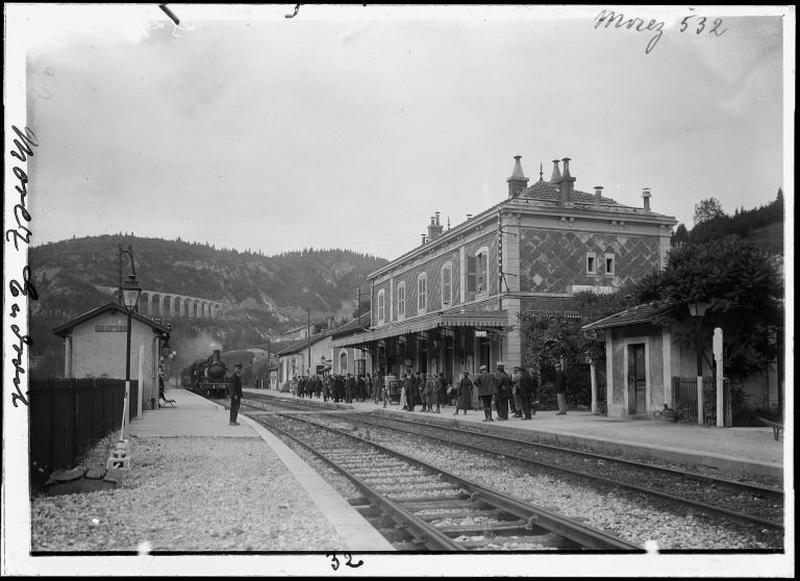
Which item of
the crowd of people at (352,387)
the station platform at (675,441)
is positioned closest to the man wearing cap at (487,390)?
the station platform at (675,441)

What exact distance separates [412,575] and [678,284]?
40.0ft

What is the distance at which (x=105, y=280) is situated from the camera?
Result: 18828mm

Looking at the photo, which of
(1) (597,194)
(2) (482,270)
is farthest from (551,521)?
(1) (597,194)

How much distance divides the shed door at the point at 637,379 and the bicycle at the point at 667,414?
869 mm

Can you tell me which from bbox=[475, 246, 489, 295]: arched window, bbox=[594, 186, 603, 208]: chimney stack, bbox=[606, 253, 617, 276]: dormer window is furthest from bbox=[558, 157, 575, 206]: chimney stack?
bbox=[475, 246, 489, 295]: arched window

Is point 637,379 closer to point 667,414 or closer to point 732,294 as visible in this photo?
point 667,414

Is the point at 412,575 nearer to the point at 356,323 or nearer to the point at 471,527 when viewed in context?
the point at 471,527

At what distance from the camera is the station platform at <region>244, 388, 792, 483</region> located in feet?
31.8

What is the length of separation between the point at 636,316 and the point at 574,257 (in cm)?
967

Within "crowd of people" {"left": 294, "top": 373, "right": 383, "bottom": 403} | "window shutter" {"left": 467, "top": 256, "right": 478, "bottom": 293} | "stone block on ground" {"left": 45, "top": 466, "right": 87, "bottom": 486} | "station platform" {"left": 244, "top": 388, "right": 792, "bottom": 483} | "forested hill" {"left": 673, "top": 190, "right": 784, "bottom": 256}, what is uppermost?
"window shutter" {"left": 467, "top": 256, "right": 478, "bottom": 293}

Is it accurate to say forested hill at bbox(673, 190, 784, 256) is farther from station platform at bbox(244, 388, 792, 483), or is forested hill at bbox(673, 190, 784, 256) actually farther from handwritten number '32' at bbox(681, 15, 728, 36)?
station platform at bbox(244, 388, 792, 483)

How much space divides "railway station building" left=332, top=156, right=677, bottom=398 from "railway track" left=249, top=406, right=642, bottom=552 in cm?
1542

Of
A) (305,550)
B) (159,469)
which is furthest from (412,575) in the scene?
(159,469)

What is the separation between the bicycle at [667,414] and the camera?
54.1 feet
